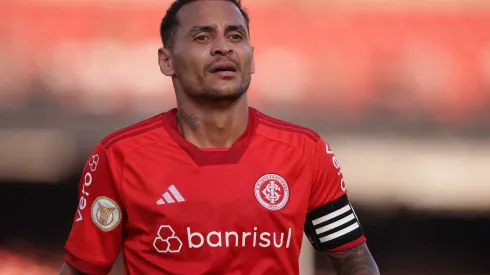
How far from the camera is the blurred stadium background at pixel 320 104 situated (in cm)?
577

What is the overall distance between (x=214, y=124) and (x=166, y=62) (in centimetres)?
28

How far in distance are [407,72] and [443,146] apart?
56cm

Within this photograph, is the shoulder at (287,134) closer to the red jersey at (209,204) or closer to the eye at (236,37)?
the red jersey at (209,204)

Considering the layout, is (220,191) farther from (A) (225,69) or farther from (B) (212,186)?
(A) (225,69)

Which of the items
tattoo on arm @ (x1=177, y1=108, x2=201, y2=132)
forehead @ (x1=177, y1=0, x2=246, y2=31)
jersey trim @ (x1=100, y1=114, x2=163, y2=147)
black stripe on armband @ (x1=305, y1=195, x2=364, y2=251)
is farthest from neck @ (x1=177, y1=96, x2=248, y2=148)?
black stripe on armband @ (x1=305, y1=195, x2=364, y2=251)

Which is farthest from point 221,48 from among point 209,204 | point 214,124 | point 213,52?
point 209,204

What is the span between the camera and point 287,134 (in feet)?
8.56

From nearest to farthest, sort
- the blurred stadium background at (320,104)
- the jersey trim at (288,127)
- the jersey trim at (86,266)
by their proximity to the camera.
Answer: the jersey trim at (86,266) → the jersey trim at (288,127) → the blurred stadium background at (320,104)

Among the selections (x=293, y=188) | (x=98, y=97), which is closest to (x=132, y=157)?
(x=293, y=188)

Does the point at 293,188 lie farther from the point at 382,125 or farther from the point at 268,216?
the point at 382,125

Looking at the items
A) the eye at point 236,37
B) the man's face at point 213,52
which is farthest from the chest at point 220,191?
the eye at point 236,37

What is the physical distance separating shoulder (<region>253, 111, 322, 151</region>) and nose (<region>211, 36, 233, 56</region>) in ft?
0.87

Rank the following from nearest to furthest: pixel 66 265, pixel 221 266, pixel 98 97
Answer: pixel 221 266 → pixel 66 265 → pixel 98 97

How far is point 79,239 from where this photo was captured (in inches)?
99.3
